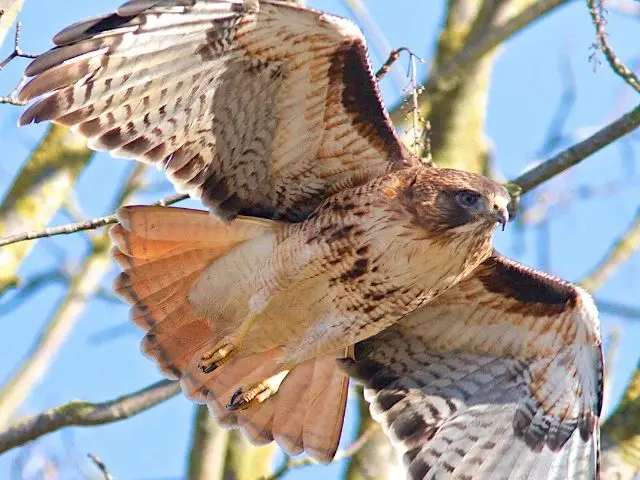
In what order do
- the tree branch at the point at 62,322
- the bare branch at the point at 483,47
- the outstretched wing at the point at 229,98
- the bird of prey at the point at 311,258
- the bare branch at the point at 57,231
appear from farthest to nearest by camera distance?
1. the tree branch at the point at 62,322
2. the bare branch at the point at 483,47
3. the bird of prey at the point at 311,258
4. the outstretched wing at the point at 229,98
5. the bare branch at the point at 57,231

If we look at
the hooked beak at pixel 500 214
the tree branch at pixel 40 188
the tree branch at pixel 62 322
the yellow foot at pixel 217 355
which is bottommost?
the tree branch at pixel 62 322

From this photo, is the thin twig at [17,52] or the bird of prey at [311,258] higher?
the thin twig at [17,52]

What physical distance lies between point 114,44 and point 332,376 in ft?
8.05

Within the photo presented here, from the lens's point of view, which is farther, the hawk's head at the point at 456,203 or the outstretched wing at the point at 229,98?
the hawk's head at the point at 456,203

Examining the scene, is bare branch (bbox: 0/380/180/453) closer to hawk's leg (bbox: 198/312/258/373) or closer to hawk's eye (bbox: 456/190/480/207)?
hawk's leg (bbox: 198/312/258/373)

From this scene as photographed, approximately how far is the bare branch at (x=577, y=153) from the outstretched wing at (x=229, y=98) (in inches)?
24.9

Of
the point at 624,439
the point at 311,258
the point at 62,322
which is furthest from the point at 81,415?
the point at 624,439

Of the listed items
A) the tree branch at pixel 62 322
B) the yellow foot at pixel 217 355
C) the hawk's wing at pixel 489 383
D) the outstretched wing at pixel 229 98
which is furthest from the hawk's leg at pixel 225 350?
the tree branch at pixel 62 322

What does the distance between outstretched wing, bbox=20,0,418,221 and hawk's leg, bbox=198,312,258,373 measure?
1.88 ft

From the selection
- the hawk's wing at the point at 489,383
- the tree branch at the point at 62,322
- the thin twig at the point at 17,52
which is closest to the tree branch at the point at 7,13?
the thin twig at the point at 17,52

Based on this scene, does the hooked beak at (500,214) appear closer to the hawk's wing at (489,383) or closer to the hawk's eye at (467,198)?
the hawk's eye at (467,198)

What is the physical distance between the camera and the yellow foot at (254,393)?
22.5ft

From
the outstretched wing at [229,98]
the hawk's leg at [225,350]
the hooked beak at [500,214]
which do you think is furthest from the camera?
the hawk's leg at [225,350]

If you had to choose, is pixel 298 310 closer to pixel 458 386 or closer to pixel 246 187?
pixel 246 187
